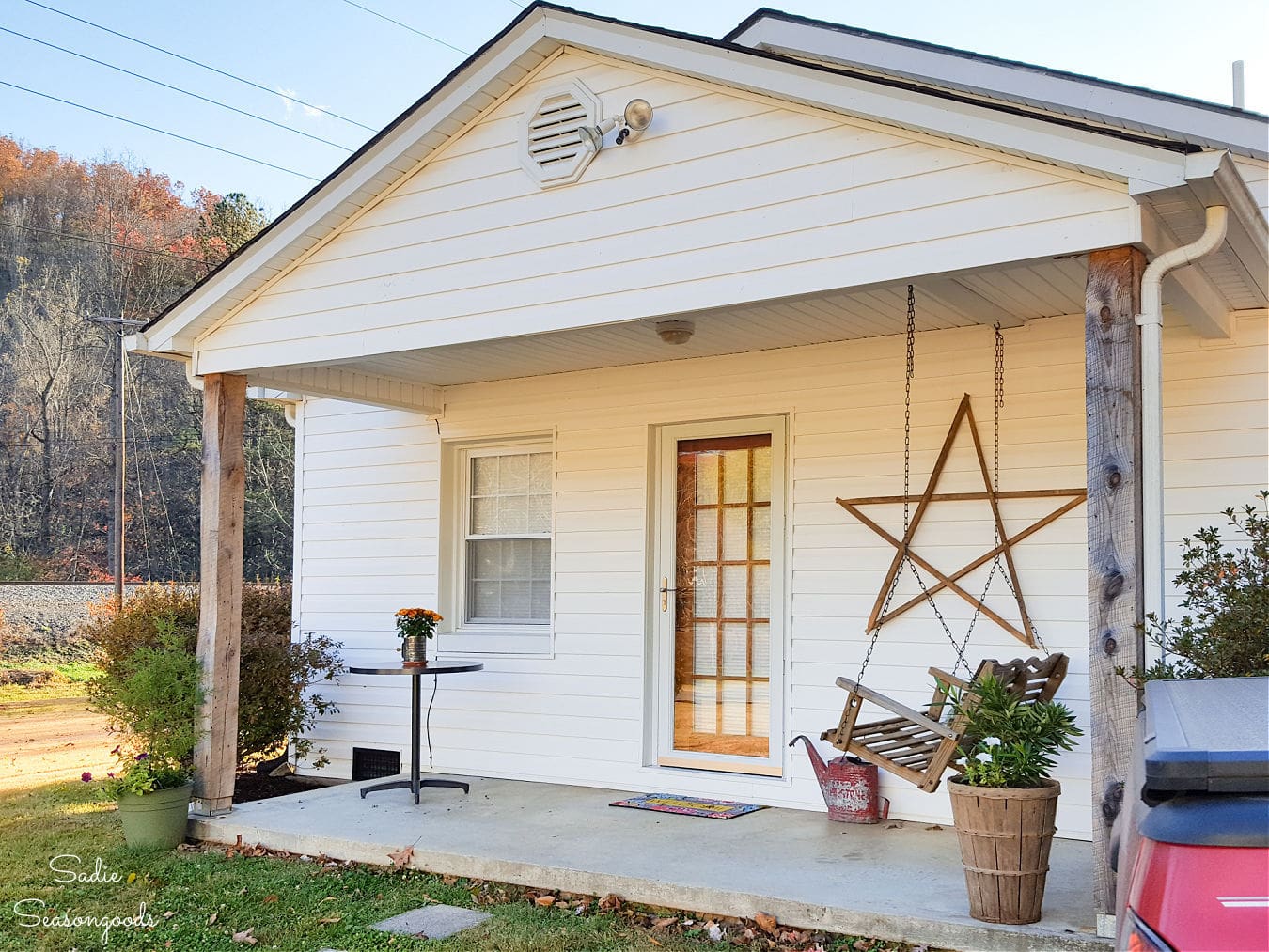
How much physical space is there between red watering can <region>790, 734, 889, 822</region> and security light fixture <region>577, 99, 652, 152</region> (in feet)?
10.9

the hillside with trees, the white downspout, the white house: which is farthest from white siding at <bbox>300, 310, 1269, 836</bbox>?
the hillside with trees

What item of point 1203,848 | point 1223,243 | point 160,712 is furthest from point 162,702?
point 1203,848

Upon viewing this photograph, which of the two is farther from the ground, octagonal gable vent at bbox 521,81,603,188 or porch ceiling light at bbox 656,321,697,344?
octagonal gable vent at bbox 521,81,603,188

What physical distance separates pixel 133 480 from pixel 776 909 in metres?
29.1

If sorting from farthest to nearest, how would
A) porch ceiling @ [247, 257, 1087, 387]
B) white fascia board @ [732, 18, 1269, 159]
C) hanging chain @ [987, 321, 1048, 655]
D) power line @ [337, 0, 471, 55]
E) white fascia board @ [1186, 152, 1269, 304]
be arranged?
power line @ [337, 0, 471, 55]
hanging chain @ [987, 321, 1048, 655]
white fascia board @ [732, 18, 1269, 159]
porch ceiling @ [247, 257, 1087, 387]
white fascia board @ [1186, 152, 1269, 304]

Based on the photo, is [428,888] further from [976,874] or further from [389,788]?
[976,874]

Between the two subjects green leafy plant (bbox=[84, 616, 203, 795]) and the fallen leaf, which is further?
green leafy plant (bbox=[84, 616, 203, 795])

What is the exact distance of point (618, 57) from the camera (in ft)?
18.0

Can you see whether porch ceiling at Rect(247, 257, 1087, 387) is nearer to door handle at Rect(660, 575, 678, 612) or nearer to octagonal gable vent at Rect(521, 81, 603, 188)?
octagonal gable vent at Rect(521, 81, 603, 188)

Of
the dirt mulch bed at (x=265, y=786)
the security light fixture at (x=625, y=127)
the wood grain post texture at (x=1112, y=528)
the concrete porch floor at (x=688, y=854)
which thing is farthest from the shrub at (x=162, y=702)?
the wood grain post texture at (x=1112, y=528)

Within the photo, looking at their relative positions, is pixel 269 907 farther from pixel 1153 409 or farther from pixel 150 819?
pixel 1153 409

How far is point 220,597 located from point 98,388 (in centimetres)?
2633

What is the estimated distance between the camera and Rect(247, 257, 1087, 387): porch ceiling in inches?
208

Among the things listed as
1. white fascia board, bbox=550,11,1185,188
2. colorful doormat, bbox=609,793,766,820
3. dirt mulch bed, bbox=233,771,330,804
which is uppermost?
white fascia board, bbox=550,11,1185,188
